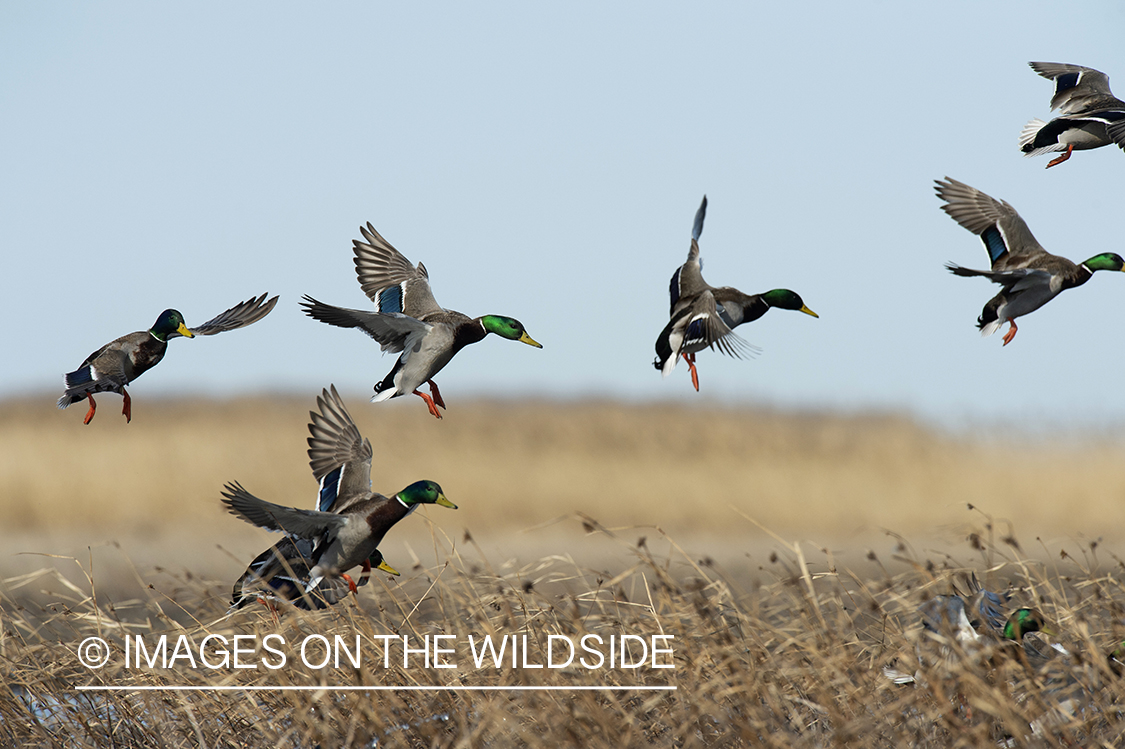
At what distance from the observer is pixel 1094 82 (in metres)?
3.49

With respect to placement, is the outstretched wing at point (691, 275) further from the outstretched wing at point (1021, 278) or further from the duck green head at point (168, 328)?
the duck green head at point (168, 328)

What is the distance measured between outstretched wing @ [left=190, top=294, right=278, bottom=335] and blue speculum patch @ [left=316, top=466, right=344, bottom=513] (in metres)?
0.74

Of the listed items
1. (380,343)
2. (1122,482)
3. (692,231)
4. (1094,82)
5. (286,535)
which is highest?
(1094,82)

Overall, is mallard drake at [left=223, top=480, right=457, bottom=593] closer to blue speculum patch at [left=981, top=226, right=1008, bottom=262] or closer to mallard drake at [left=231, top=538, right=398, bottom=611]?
mallard drake at [left=231, top=538, right=398, bottom=611]

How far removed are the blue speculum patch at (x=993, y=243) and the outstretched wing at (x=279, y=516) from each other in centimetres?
228

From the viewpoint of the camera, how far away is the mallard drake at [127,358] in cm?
247

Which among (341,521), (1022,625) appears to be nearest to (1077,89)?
(1022,625)

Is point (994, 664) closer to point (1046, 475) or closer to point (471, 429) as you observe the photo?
point (1046, 475)

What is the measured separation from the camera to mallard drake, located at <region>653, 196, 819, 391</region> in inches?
106

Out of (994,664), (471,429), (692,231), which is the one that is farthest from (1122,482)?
(692,231)

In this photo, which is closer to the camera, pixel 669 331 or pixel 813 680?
pixel 669 331

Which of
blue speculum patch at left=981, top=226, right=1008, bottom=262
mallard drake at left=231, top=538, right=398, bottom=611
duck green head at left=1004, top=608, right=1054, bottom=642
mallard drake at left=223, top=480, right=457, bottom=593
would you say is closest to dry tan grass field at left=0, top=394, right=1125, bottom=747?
duck green head at left=1004, top=608, right=1054, bottom=642

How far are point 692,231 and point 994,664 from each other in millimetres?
→ 2213

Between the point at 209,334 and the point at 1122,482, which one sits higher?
the point at 209,334
